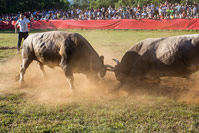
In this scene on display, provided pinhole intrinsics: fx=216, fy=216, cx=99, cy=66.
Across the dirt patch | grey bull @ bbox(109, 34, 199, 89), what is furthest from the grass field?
grey bull @ bbox(109, 34, 199, 89)

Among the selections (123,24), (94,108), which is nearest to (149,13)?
(123,24)

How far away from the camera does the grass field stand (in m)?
4.18

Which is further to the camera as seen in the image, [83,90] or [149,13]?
[149,13]

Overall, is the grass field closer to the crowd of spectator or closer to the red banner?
the red banner

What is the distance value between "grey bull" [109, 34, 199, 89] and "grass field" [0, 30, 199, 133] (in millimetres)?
535

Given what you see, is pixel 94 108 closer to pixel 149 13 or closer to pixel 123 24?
pixel 123 24

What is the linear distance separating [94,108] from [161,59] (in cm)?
241

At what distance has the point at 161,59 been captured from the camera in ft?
20.0

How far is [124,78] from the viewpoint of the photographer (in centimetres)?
691

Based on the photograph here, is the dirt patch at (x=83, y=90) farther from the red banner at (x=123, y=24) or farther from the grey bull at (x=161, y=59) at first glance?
the red banner at (x=123, y=24)

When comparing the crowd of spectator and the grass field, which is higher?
the crowd of spectator

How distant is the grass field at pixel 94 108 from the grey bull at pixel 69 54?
61 cm

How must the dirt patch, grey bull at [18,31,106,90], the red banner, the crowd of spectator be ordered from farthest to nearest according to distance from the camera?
1. the crowd of spectator
2. the red banner
3. grey bull at [18,31,106,90]
4. the dirt patch

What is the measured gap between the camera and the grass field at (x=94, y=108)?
13.7ft
